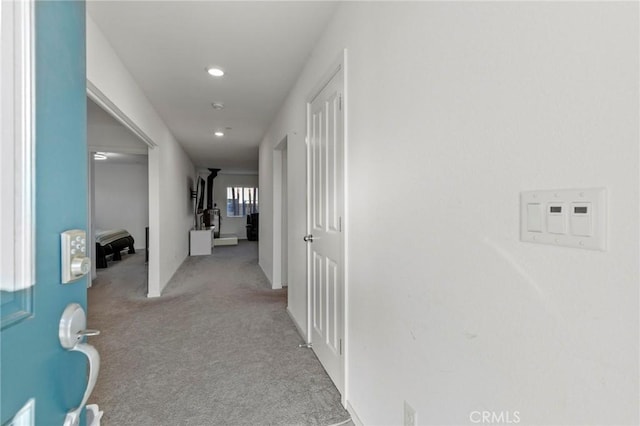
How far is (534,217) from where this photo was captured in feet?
2.30

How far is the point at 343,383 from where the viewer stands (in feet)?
5.88

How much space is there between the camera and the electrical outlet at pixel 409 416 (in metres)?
1.13

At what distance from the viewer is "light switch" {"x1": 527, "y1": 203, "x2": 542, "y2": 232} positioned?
2.26ft

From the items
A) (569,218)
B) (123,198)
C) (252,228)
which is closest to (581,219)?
(569,218)

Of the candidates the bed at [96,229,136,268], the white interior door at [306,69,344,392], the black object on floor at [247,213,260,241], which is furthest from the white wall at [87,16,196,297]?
the black object on floor at [247,213,260,241]

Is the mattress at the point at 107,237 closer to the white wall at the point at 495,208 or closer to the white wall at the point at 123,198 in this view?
the white wall at the point at 123,198

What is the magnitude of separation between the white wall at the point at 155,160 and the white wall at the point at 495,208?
184cm

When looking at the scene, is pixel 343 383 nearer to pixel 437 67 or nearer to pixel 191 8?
pixel 437 67

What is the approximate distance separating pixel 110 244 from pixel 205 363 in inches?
209

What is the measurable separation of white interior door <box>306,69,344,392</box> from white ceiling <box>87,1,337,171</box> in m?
0.46

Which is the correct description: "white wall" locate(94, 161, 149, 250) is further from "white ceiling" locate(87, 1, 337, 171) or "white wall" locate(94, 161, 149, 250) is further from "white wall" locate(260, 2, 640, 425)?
"white wall" locate(260, 2, 640, 425)

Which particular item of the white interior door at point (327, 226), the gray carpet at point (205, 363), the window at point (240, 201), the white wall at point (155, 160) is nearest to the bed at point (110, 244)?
the white wall at point (155, 160)

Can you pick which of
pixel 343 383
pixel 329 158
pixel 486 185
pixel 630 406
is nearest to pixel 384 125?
pixel 486 185

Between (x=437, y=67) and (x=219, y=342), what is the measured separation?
8.64 feet
